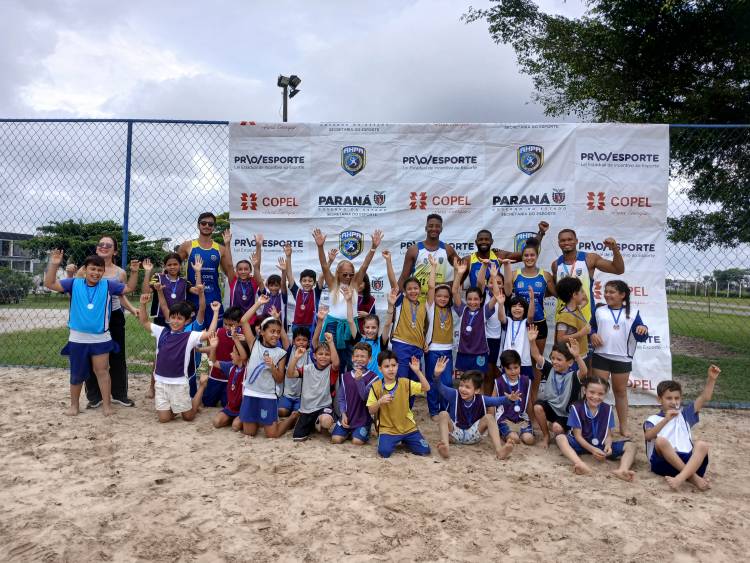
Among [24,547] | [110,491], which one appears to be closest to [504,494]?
[110,491]

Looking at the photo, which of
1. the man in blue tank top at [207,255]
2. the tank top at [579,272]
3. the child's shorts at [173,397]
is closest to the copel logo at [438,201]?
the tank top at [579,272]

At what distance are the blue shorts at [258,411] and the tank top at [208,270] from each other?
1.55 meters

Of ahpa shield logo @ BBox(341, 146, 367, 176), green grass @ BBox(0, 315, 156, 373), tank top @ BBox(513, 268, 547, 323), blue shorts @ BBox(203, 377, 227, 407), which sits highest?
ahpa shield logo @ BBox(341, 146, 367, 176)

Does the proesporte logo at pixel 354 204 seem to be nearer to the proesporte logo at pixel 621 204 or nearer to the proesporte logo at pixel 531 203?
the proesporte logo at pixel 531 203

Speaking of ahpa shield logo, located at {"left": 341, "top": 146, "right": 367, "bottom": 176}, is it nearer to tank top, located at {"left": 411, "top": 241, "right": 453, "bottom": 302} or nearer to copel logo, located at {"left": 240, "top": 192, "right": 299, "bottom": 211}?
copel logo, located at {"left": 240, "top": 192, "right": 299, "bottom": 211}

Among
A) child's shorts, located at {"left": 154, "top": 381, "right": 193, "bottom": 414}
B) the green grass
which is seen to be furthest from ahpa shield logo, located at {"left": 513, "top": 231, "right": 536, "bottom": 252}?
the green grass

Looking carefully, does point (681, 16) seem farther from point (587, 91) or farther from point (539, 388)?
point (539, 388)

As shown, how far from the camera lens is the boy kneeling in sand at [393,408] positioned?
4.33 meters

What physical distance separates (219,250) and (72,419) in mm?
2238

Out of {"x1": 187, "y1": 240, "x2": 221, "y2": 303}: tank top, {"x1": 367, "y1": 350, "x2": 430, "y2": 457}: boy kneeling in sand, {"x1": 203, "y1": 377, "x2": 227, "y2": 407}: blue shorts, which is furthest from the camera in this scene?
{"x1": 187, "y1": 240, "x2": 221, "y2": 303}: tank top

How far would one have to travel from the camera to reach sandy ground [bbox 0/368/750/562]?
2.83m

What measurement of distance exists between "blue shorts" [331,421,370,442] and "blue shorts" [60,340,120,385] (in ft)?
8.26

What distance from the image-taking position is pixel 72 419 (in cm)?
498

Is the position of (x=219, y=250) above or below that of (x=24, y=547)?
above
